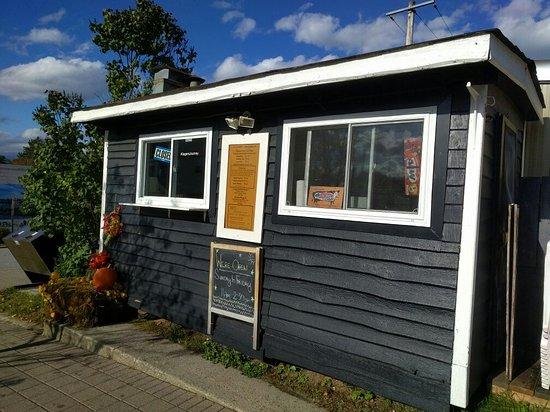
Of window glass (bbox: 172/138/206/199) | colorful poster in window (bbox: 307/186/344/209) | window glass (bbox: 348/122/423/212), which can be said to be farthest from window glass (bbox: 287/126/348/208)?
window glass (bbox: 172/138/206/199)

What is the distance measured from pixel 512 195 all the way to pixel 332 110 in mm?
2029

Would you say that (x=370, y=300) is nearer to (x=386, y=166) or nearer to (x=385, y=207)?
(x=385, y=207)

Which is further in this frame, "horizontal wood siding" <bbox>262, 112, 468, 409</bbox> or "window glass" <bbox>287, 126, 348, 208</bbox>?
"window glass" <bbox>287, 126, 348, 208</bbox>

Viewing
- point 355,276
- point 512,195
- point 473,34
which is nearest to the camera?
point 473,34

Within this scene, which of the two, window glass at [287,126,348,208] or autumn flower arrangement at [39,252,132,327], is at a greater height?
window glass at [287,126,348,208]

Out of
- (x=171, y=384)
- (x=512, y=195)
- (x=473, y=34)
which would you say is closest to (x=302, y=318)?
(x=171, y=384)

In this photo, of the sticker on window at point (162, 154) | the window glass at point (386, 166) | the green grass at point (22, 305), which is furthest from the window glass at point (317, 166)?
the green grass at point (22, 305)

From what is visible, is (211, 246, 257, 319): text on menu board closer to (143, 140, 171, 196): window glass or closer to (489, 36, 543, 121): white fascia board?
(143, 140, 171, 196): window glass

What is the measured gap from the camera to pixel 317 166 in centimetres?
425

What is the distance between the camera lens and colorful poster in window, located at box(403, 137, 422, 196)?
3611mm

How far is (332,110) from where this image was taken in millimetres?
4090

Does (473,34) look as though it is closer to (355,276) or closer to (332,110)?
(332,110)

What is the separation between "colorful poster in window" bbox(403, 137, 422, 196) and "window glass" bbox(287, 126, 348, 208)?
58 centimetres

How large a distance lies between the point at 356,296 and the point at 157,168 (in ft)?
11.5
